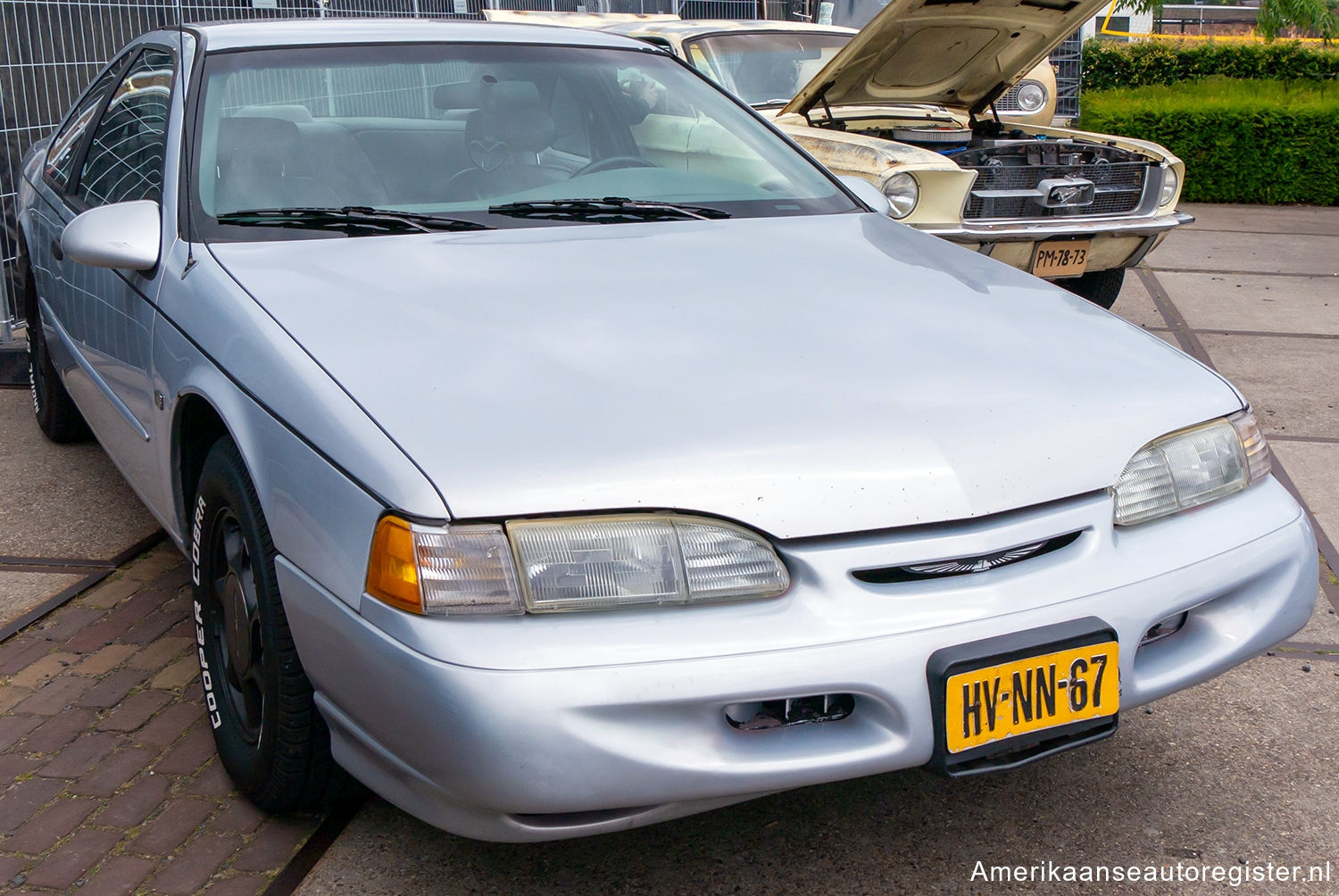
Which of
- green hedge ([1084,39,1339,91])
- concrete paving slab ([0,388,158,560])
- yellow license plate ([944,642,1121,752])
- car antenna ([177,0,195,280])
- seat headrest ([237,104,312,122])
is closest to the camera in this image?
yellow license plate ([944,642,1121,752])

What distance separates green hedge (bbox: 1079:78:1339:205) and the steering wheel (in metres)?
8.86

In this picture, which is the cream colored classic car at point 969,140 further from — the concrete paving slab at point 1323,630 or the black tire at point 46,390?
the black tire at point 46,390

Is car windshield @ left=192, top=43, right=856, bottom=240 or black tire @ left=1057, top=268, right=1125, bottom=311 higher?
car windshield @ left=192, top=43, right=856, bottom=240

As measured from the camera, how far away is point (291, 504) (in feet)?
6.56

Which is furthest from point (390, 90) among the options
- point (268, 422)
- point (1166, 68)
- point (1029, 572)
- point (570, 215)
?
point (1166, 68)

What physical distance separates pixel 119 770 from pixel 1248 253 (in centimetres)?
812

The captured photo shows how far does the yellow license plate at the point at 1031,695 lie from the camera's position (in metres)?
1.84

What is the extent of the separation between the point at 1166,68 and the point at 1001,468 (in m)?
14.4

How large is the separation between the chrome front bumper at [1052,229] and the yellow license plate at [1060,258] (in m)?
0.04

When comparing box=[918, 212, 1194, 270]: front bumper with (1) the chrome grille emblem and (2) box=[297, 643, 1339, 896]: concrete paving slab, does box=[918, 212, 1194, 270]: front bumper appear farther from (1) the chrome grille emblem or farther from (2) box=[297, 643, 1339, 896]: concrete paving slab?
(2) box=[297, 643, 1339, 896]: concrete paving slab

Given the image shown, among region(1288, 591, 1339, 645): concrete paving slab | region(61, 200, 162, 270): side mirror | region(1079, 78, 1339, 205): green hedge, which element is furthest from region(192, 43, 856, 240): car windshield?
region(1079, 78, 1339, 205): green hedge

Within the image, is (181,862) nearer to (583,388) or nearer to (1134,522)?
(583,388)

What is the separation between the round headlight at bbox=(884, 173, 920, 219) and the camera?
5.32 meters

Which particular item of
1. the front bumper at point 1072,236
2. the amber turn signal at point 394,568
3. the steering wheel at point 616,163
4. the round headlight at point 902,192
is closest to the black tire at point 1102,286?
the front bumper at point 1072,236
